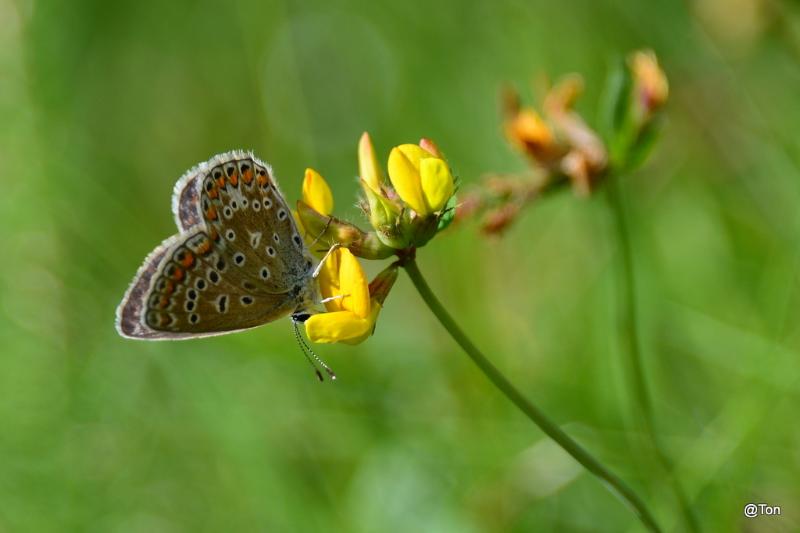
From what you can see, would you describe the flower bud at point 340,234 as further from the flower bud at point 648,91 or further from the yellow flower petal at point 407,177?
the flower bud at point 648,91

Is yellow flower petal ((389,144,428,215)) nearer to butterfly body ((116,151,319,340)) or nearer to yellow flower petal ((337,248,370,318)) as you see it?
yellow flower petal ((337,248,370,318))

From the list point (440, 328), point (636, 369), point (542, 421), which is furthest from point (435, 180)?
point (440, 328)

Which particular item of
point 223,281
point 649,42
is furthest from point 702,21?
point 223,281

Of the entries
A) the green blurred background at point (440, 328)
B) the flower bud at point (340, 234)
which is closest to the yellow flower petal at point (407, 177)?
the flower bud at point (340, 234)

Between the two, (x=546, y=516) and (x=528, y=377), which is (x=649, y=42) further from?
(x=546, y=516)

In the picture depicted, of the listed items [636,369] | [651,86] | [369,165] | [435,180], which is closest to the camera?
[435,180]

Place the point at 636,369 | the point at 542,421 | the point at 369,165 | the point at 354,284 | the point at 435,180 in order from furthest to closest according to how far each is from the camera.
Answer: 1. the point at 636,369
2. the point at 369,165
3. the point at 354,284
4. the point at 435,180
5. the point at 542,421

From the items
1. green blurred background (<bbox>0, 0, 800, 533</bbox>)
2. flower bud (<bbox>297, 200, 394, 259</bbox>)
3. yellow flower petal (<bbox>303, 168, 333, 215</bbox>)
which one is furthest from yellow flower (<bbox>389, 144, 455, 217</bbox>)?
green blurred background (<bbox>0, 0, 800, 533</bbox>)

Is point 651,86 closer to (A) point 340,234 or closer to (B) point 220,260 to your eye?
(A) point 340,234
